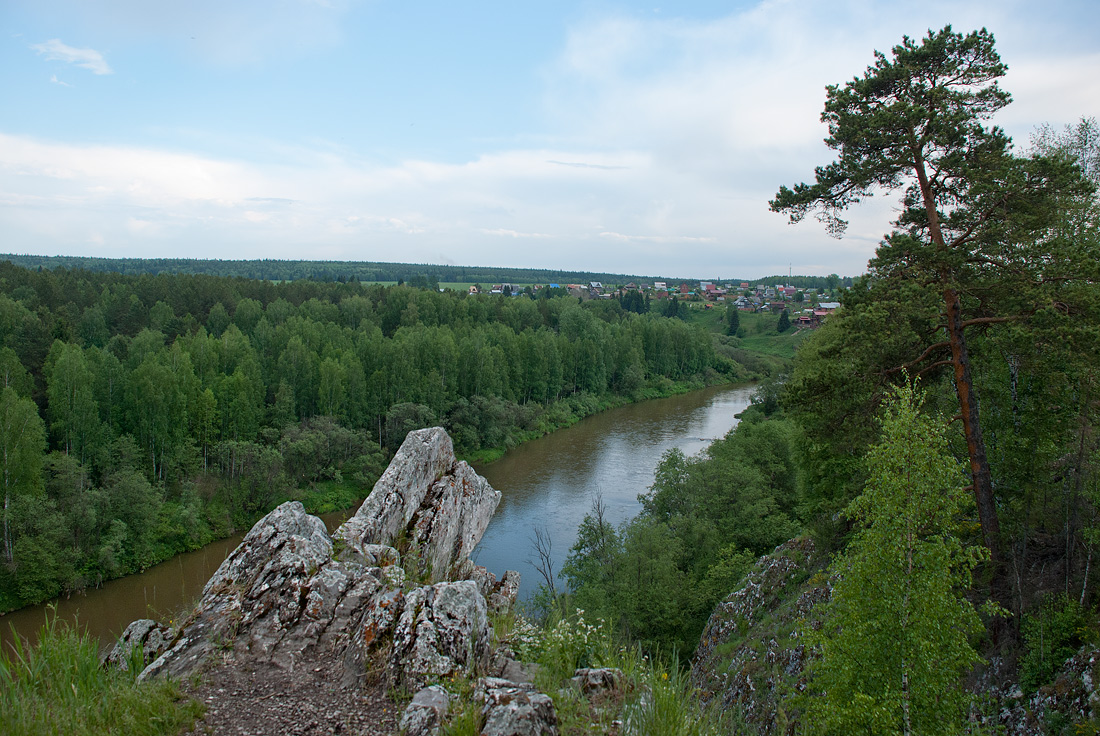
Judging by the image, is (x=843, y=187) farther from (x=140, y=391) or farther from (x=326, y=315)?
(x=326, y=315)

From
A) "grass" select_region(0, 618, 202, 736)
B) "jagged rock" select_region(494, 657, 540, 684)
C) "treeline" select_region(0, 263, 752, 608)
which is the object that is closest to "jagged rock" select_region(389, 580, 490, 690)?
"jagged rock" select_region(494, 657, 540, 684)

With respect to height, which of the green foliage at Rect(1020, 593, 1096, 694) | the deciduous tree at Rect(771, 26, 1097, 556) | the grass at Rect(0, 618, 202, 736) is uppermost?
the deciduous tree at Rect(771, 26, 1097, 556)

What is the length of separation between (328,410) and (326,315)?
24.0 metres

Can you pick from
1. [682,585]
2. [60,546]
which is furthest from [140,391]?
[682,585]

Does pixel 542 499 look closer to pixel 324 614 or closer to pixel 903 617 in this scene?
pixel 324 614

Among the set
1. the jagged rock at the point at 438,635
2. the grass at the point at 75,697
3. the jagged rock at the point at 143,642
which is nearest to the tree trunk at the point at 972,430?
the jagged rock at the point at 438,635

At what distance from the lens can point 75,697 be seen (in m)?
4.35

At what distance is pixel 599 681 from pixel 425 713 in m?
1.59

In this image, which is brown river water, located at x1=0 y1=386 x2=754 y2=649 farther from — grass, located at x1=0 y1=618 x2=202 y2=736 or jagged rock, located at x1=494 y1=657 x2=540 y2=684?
jagged rock, located at x1=494 y1=657 x2=540 y2=684

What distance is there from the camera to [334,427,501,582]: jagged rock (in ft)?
32.6

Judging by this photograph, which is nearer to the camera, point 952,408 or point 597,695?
point 597,695

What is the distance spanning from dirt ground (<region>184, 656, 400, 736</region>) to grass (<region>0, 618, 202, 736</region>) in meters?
0.30

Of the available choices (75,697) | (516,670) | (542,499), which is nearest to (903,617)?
(516,670)

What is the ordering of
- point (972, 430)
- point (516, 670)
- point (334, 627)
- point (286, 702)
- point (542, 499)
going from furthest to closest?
point (542, 499), point (972, 430), point (334, 627), point (516, 670), point (286, 702)
